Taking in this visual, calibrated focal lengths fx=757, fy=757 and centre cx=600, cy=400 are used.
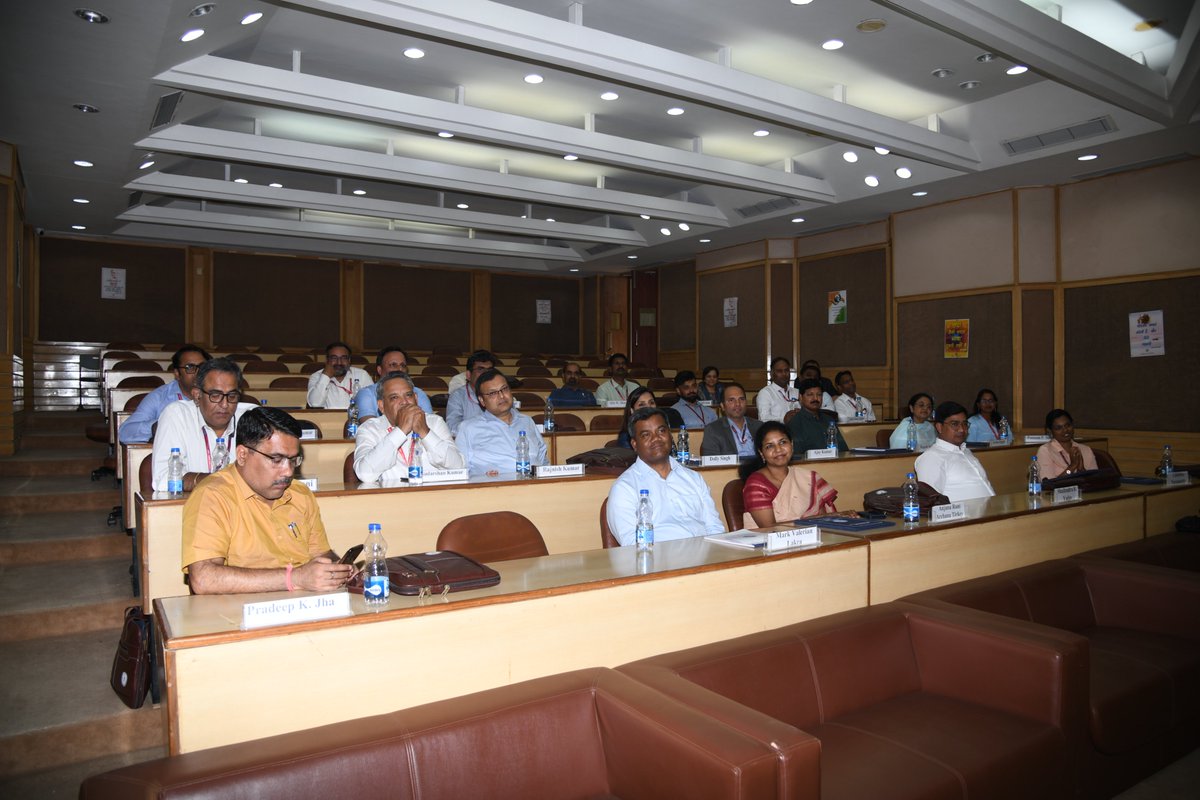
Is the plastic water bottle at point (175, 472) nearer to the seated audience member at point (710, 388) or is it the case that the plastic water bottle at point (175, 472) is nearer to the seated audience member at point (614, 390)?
the seated audience member at point (614, 390)

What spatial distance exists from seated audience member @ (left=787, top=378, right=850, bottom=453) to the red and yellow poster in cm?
366

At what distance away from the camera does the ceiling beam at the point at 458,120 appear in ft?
17.8

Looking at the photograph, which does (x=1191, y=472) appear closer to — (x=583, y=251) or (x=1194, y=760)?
(x=1194, y=760)

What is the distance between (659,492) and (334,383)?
4.45 m

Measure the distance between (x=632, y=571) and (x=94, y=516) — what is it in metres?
4.39

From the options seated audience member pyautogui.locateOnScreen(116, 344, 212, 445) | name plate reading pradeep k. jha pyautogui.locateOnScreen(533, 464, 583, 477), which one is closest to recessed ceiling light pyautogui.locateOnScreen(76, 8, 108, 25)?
seated audience member pyautogui.locateOnScreen(116, 344, 212, 445)

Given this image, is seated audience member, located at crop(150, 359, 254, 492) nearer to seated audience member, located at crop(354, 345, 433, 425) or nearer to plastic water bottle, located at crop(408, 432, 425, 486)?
plastic water bottle, located at crop(408, 432, 425, 486)

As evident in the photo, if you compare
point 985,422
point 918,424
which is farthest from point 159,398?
point 985,422

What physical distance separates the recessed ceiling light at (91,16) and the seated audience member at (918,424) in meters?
5.99

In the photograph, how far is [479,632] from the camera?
1929 millimetres

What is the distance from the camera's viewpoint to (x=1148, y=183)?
754cm

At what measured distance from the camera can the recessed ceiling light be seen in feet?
13.2

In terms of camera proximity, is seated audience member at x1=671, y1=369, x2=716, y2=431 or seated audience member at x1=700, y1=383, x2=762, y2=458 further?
seated audience member at x1=671, y1=369, x2=716, y2=431

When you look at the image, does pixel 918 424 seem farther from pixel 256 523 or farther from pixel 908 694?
pixel 256 523
